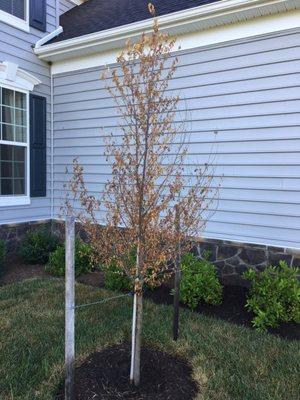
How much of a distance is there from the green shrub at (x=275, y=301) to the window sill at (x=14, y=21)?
5464mm

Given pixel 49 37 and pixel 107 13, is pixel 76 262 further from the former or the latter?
pixel 107 13

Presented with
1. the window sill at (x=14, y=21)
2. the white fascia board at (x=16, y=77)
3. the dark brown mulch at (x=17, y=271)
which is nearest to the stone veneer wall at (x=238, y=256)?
the dark brown mulch at (x=17, y=271)

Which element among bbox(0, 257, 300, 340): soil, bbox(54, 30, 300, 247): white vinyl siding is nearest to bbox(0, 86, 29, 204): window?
bbox(0, 257, 300, 340): soil

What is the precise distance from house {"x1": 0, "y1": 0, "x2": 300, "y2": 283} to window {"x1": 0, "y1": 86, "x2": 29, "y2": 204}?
0.06ft

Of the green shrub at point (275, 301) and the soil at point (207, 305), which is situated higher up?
the green shrub at point (275, 301)

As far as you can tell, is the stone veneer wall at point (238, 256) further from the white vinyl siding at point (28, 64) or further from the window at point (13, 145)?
the window at point (13, 145)

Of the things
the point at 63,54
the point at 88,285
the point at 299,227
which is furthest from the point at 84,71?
the point at 299,227

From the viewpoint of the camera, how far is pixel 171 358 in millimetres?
3184

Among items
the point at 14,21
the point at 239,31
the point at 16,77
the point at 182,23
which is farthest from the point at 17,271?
the point at 239,31

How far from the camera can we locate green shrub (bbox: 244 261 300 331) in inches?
153

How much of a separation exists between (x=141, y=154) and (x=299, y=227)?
9.45 ft

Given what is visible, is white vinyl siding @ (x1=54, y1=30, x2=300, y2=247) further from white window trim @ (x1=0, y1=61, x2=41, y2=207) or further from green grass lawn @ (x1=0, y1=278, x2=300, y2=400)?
white window trim @ (x1=0, y1=61, x2=41, y2=207)

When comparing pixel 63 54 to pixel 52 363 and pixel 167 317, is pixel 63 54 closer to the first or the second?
pixel 167 317

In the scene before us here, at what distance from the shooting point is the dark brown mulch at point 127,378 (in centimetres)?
266
